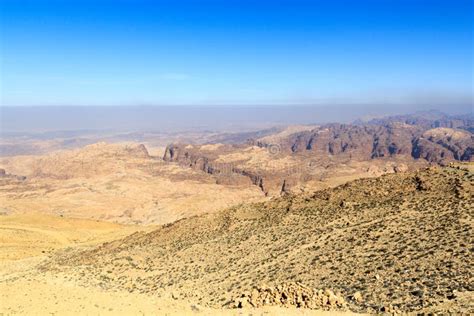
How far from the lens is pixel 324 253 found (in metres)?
23.0

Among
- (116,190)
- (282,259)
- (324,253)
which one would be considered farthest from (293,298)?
(116,190)

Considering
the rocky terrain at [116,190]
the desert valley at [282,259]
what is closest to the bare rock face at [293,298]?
the desert valley at [282,259]

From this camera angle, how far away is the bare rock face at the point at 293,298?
52.5 feet

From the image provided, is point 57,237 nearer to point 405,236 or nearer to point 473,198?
point 405,236

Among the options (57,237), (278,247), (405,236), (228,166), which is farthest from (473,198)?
(228,166)

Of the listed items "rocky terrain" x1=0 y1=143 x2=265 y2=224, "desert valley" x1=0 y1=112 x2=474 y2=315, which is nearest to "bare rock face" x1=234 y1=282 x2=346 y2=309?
"desert valley" x1=0 y1=112 x2=474 y2=315

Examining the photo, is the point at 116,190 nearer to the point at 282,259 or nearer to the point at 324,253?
the point at 282,259

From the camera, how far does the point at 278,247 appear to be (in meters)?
25.9

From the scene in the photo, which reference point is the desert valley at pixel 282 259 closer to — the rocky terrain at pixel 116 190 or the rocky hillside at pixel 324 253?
the rocky hillside at pixel 324 253

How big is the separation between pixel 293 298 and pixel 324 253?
716cm

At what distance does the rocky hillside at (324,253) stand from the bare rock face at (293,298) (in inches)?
1.7

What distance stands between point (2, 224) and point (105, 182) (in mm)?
99484

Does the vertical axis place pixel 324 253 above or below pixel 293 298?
below

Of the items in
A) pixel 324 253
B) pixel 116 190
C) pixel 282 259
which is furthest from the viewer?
pixel 116 190
